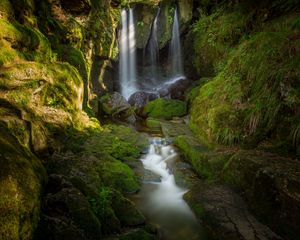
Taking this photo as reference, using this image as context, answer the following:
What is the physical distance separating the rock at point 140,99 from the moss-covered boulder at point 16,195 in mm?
11719

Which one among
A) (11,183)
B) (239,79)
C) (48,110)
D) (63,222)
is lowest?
(63,222)

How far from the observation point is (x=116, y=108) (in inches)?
486

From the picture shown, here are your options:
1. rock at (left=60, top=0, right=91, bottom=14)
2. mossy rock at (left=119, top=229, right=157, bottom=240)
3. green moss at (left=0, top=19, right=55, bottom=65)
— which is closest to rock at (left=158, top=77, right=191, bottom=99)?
rock at (left=60, top=0, right=91, bottom=14)

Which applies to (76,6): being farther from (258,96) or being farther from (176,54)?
(176,54)

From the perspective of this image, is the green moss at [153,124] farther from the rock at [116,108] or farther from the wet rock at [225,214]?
the wet rock at [225,214]

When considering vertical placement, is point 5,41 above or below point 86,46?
below

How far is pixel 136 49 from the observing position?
18156 millimetres

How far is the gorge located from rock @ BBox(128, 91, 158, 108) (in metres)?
3.10

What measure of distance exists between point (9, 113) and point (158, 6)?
15.4 metres

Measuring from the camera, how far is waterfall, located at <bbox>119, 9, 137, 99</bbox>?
58.0 feet

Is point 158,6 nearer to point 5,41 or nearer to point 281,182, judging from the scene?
point 5,41

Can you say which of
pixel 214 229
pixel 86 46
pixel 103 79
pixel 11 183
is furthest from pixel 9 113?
pixel 103 79

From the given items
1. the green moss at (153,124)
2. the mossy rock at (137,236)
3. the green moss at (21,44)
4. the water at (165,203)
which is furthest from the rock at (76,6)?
the mossy rock at (137,236)

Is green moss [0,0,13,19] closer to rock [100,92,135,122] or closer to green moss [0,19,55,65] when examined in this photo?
green moss [0,19,55,65]
